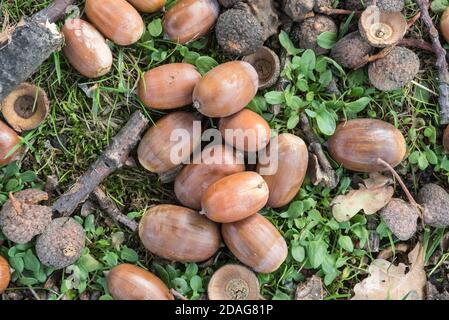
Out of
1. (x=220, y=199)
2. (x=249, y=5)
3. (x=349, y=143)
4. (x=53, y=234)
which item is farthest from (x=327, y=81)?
(x=53, y=234)

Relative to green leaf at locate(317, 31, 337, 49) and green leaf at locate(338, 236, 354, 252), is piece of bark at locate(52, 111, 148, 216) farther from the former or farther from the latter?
green leaf at locate(338, 236, 354, 252)

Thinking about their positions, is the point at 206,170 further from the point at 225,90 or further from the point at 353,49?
the point at 353,49

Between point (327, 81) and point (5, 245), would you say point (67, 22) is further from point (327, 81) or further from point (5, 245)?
point (327, 81)

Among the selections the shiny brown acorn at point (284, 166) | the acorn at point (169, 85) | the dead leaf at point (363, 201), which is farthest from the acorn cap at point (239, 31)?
the dead leaf at point (363, 201)

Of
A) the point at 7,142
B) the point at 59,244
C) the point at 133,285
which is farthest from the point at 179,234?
the point at 7,142

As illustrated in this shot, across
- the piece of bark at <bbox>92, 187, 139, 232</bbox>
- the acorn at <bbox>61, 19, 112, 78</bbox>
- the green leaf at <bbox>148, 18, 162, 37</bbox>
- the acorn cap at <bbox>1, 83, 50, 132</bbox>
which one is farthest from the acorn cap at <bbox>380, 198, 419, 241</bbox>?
the acorn cap at <bbox>1, 83, 50, 132</bbox>

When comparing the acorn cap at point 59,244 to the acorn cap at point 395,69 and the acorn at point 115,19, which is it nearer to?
the acorn at point 115,19
